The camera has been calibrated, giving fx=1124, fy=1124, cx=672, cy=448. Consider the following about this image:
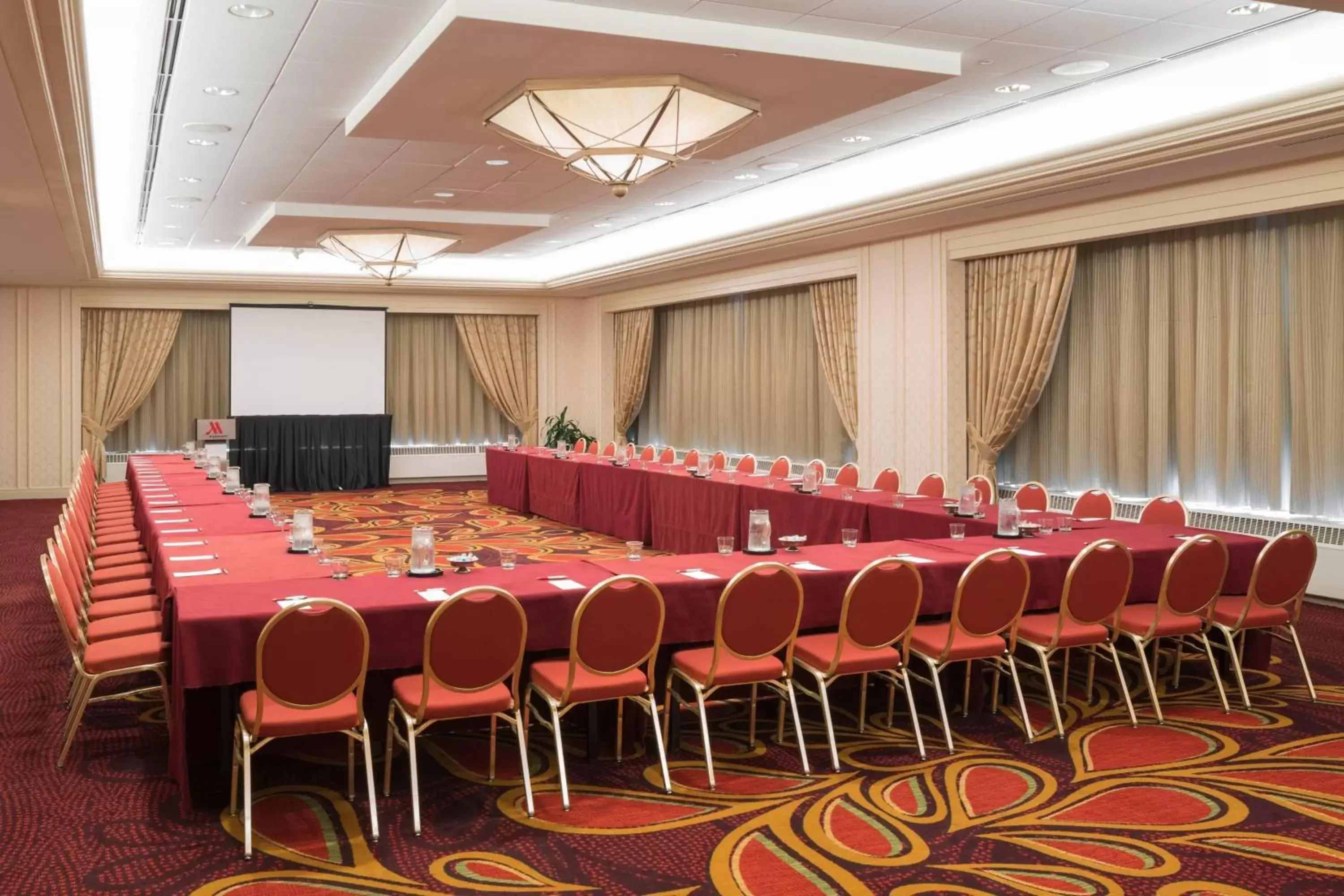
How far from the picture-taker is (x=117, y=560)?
7578 mm

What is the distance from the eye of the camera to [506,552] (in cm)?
540

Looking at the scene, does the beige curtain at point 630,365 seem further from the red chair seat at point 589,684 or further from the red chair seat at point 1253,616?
the red chair seat at point 589,684

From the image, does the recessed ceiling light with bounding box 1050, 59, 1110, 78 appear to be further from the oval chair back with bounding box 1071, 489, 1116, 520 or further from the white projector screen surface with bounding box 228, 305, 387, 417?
the white projector screen surface with bounding box 228, 305, 387, 417

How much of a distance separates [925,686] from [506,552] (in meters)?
2.21

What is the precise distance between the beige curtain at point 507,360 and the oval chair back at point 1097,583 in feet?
47.0

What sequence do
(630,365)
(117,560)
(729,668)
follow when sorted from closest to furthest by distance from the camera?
(729,668), (117,560), (630,365)

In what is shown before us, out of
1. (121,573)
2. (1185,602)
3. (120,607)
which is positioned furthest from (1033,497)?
(121,573)

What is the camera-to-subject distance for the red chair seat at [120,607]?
19.2ft

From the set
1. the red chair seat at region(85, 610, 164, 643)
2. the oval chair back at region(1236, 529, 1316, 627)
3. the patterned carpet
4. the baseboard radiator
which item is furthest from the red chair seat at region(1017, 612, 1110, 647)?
the red chair seat at region(85, 610, 164, 643)

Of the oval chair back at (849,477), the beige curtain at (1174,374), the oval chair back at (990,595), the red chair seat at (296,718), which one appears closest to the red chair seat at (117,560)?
the red chair seat at (296,718)

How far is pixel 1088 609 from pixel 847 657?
4.36 ft

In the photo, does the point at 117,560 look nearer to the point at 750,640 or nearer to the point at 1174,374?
the point at 750,640

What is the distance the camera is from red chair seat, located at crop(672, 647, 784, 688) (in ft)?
15.1

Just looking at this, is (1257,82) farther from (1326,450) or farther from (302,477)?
(302,477)
